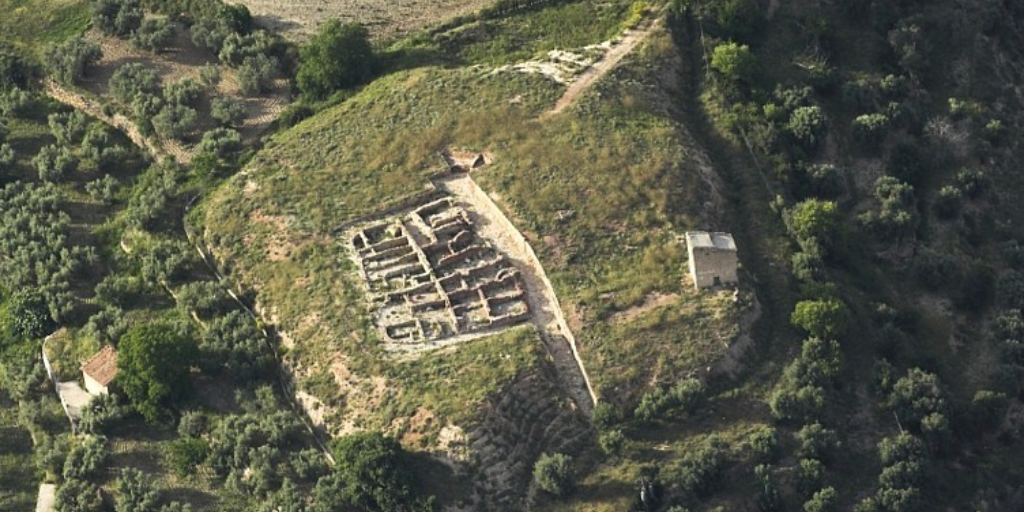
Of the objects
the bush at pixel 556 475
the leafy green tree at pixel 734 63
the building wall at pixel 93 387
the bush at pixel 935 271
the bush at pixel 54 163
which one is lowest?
the bush at pixel 556 475

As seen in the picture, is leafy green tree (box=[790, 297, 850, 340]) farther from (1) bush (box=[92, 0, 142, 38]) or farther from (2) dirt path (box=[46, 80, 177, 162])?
(1) bush (box=[92, 0, 142, 38])

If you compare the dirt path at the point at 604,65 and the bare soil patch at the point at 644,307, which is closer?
the bare soil patch at the point at 644,307

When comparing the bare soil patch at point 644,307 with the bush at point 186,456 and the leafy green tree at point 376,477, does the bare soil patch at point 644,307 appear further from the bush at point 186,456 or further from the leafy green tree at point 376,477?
the bush at point 186,456

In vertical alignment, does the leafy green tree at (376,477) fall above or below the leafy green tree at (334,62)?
below

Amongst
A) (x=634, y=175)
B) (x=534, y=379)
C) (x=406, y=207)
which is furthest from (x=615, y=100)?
(x=534, y=379)

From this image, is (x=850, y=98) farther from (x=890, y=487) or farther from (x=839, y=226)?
(x=890, y=487)

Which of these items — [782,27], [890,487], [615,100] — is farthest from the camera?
[782,27]

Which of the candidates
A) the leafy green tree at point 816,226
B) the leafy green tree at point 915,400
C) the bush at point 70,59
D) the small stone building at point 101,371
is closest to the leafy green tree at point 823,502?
the leafy green tree at point 915,400
